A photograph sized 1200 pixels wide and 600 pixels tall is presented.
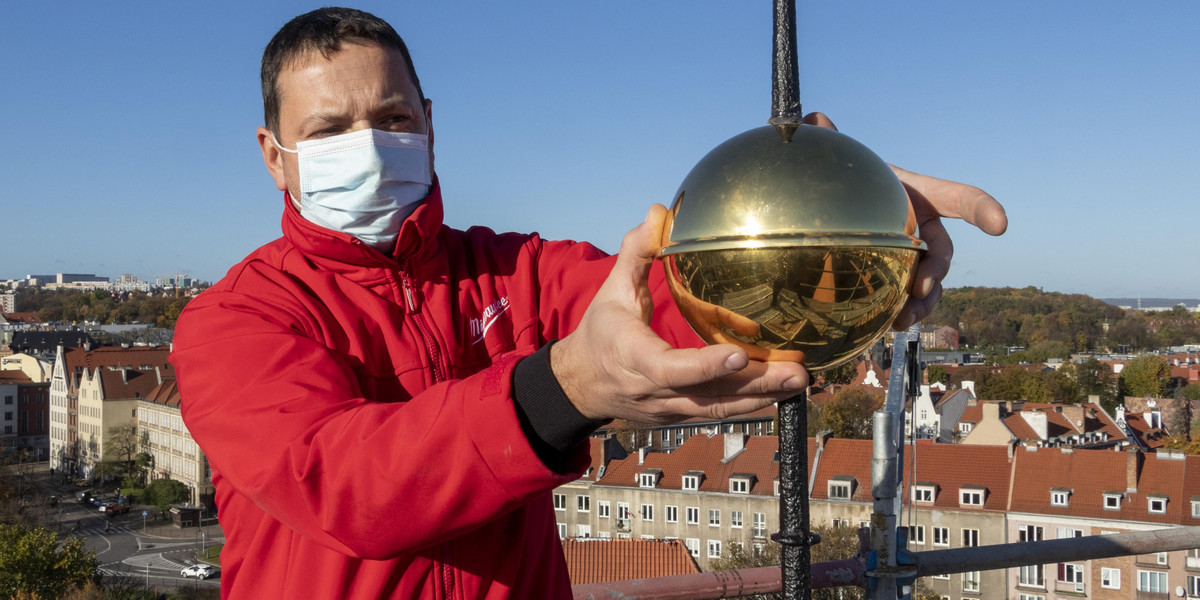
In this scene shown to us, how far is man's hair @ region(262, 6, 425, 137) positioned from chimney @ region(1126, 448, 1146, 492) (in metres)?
35.2

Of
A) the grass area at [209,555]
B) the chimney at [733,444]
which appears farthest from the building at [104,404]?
the chimney at [733,444]

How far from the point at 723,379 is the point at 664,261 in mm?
251

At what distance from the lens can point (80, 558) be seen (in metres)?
30.9

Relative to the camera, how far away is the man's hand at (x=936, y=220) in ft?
6.56

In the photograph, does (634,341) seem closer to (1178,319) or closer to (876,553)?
(876,553)

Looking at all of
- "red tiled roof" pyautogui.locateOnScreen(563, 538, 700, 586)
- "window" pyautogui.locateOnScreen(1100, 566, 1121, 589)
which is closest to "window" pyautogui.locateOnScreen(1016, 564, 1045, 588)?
"window" pyautogui.locateOnScreen(1100, 566, 1121, 589)

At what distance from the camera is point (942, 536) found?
110 feet

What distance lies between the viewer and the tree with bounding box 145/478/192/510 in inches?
2233

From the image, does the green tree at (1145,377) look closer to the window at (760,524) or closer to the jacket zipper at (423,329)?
the window at (760,524)

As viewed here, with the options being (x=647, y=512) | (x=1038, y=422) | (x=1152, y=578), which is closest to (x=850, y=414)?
(x=1038, y=422)

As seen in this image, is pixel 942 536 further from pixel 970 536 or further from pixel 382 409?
pixel 382 409

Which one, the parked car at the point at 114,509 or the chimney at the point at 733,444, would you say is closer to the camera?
the chimney at the point at 733,444

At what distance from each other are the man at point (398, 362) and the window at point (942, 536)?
33.9 m

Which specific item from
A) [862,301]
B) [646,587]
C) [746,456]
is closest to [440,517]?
[862,301]
